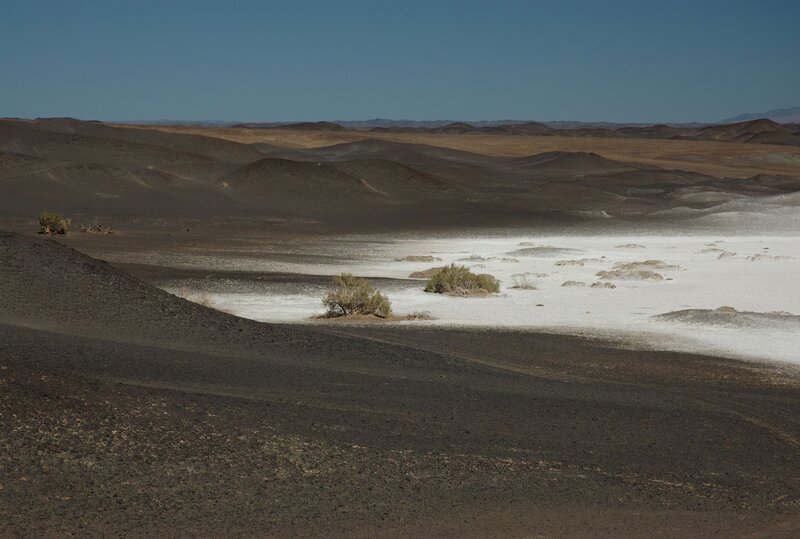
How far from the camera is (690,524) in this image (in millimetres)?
7895

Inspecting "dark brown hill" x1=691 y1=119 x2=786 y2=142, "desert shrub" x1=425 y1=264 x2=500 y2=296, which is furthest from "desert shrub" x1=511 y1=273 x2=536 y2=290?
"dark brown hill" x1=691 y1=119 x2=786 y2=142

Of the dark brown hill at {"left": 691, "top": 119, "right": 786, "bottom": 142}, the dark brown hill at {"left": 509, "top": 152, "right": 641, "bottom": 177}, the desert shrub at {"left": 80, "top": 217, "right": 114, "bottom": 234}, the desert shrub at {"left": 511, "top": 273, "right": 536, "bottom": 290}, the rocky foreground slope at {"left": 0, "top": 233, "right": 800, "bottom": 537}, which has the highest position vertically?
the dark brown hill at {"left": 691, "top": 119, "right": 786, "bottom": 142}

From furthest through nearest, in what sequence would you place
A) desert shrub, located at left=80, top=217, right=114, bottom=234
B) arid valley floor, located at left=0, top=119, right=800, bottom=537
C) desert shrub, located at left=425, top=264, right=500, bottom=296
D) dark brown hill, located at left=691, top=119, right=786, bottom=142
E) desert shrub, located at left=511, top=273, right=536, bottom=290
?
dark brown hill, located at left=691, top=119, right=786, bottom=142, desert shrub, located at left=80, top=217, right=114, bottom=234, desert shrub, located at left=511, top=273, right=536, bottom=290, desert shrub, located at left=425, top=264, right=500, bottom=296, arid valley floor, located at left=0, top=119, right=800, bottom=537

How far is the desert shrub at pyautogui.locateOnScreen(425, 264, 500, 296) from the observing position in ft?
73.7

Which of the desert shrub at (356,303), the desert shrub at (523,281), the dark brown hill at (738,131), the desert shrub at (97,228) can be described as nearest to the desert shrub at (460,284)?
the desert shrub at (523,281)

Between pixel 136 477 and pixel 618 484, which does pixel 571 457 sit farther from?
pixel 136 477

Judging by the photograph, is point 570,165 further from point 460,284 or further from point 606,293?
point 460,284

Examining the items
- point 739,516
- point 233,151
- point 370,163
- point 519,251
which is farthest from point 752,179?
point 739,516

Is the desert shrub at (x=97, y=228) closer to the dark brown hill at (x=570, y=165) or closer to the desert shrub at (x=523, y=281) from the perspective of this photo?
the desert shrub at (x=523, y=281)

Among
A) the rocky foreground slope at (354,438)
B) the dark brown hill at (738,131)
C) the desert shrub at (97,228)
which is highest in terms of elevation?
the dark brown hill at (738,131)

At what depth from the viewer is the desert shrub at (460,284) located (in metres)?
22.5

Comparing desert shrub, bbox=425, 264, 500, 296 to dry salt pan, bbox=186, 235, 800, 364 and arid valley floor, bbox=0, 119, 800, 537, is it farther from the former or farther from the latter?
arid valley floor, bbox=0, 119, 800, 537

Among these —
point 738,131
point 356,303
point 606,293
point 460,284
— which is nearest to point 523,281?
point 606,293

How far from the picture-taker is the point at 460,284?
2259cm
